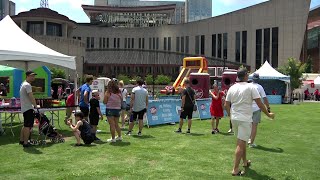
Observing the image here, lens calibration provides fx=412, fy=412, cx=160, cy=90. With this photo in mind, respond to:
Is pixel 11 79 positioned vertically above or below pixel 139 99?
above

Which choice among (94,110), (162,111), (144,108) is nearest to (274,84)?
(162,111)

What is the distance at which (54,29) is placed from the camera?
Answer: 58.4 m

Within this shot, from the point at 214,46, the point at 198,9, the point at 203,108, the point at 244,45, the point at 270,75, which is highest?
the point at 198,9

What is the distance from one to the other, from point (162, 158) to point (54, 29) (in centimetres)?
5296

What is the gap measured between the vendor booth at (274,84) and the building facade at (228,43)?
78.2ft

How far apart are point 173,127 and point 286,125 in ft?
14.7

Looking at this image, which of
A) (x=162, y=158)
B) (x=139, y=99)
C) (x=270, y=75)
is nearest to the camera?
(x=162, y=158)

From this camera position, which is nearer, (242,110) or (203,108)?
(242,110)

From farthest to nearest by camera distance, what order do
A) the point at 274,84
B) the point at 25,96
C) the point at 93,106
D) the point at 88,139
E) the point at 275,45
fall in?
1. the point at 275,45
2. the point at 274,84
3. the point at 93,106
4. the point at 88,139
5. the point at 25,96

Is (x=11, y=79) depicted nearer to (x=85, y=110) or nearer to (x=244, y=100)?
(x=85, y=110)

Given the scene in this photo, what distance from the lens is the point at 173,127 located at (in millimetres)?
14688

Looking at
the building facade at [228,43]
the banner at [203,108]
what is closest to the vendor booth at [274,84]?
the banner at [203,108]

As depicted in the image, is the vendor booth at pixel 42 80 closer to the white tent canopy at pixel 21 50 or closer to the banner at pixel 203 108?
the banner at pixel 203 108

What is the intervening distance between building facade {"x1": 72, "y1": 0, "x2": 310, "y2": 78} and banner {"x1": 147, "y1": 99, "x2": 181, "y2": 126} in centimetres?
4630
